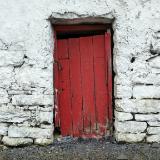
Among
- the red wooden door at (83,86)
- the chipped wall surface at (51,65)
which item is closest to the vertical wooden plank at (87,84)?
the red wooden door at (83,86)

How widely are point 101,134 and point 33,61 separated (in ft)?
4.37

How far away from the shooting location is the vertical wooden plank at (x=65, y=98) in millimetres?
5918

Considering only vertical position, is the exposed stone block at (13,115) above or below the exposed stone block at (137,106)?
below

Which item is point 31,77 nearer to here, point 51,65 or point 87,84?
point 51,65

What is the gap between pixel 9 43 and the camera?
5617mm

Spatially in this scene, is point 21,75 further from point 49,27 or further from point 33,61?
point 49,27

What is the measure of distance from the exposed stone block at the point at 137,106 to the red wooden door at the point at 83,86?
10.9 inches

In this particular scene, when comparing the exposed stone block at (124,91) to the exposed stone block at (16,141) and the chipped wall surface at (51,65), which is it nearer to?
the chipped wall surface at (51,65)

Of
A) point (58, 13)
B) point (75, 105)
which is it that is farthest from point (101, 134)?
point (58, 13)

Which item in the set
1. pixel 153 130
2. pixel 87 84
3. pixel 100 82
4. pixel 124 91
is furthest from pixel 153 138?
pixel 87 84

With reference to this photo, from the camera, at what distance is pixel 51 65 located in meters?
5.69

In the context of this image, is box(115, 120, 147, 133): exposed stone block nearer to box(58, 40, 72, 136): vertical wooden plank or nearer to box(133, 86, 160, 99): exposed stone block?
box(133, 86, 160, 99): exposed stone block

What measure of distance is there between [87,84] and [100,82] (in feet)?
0.57

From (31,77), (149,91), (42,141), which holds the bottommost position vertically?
(42,141)
